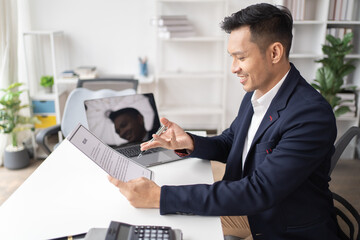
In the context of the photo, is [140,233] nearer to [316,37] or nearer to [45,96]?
[45,96]

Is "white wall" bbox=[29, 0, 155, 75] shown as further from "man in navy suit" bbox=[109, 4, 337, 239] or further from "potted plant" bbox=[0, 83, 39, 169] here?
"man in navy suit" bbox=[109, 4, 337, 239]

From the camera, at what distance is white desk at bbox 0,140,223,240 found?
3.28 ft

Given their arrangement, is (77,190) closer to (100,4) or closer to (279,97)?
(279,97)

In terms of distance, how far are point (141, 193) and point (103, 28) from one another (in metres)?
3.03

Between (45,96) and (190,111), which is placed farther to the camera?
(190,111)

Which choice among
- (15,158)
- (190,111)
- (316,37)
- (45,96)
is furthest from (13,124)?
(316,37)

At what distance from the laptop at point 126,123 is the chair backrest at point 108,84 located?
85 centimetres

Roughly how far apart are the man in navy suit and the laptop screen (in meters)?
0.33

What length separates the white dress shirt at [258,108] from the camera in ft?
4.12

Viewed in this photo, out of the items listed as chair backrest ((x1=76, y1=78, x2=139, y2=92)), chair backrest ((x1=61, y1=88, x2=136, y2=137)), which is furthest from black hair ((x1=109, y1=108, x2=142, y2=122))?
chair backrest ((x1=76, y1=78, x2=139, y2=92))

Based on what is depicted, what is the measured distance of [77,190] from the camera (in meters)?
1.25

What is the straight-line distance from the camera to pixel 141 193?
1.09 m

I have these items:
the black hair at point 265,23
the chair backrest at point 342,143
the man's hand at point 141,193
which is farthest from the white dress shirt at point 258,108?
the man's hand at point 141,193

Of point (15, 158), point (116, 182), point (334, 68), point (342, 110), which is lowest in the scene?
point (15, 158)
